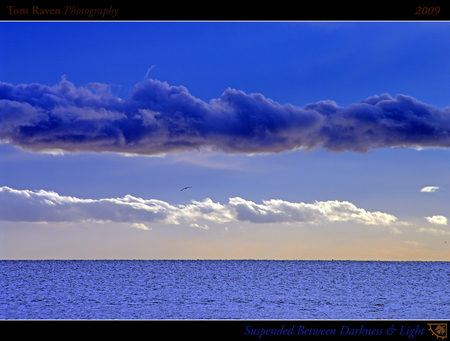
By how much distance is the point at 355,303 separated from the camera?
176ft
